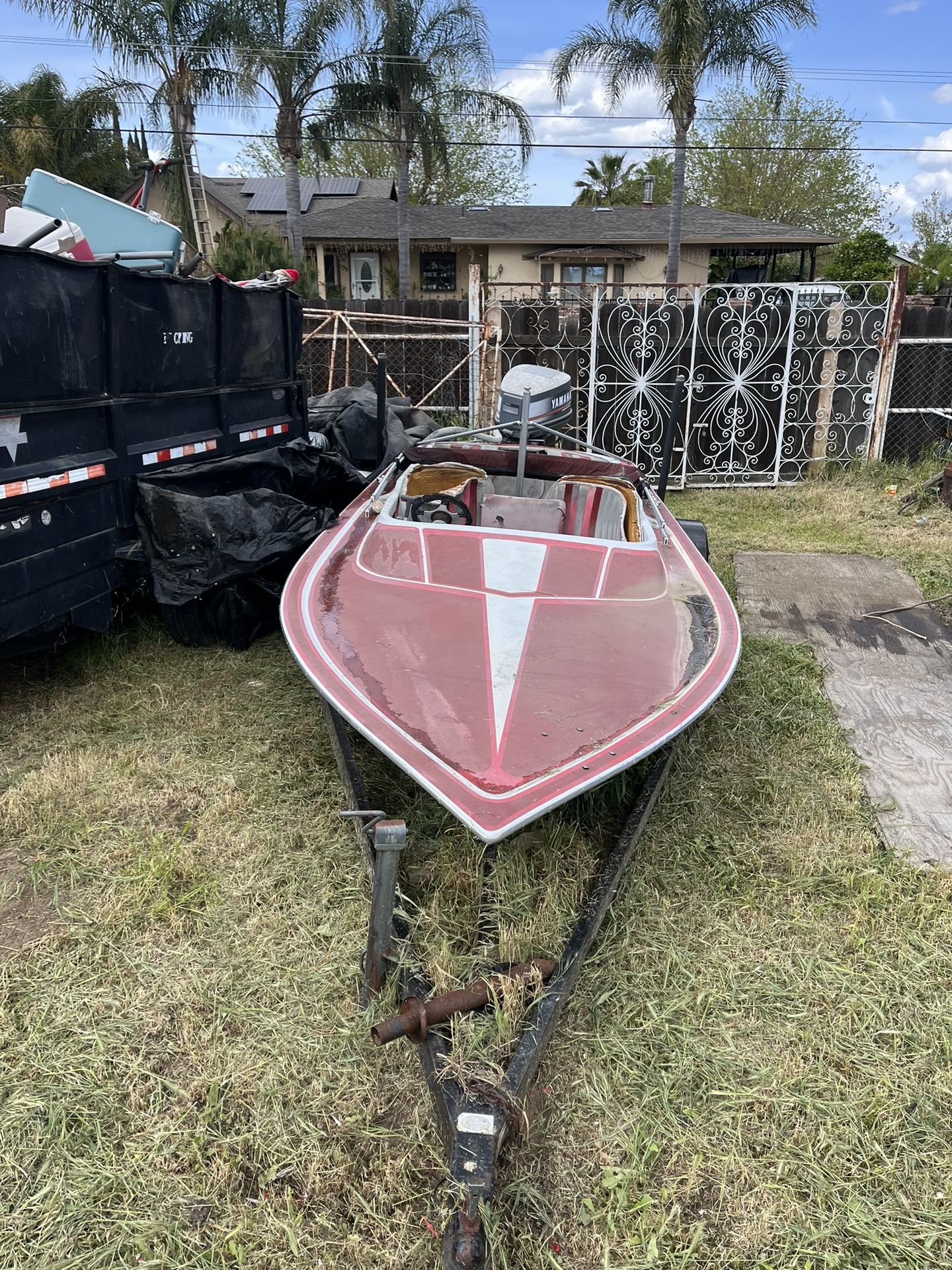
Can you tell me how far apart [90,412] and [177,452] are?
2.39ft

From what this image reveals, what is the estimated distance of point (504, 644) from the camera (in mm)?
3066

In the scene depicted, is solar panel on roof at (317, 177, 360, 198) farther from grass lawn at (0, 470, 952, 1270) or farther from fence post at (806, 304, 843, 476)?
grass lawn at (0, 470, 952, 1270)

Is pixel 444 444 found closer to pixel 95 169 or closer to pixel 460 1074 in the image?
pixel 460 1074

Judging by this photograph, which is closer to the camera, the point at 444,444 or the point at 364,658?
the point at 364,658

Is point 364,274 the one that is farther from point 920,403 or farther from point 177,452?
point 177,452

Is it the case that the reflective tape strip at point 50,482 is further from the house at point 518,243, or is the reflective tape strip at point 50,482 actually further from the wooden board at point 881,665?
the house at point 518,243

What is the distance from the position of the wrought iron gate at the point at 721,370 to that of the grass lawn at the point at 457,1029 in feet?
21.0

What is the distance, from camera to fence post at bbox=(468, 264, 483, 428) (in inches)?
378

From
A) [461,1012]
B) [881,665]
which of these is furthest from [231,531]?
[881,665]

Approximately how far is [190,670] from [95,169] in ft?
81.4

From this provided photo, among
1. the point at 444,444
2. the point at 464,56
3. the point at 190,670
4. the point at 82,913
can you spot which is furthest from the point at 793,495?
the point at 464,56

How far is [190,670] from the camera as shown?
471cm

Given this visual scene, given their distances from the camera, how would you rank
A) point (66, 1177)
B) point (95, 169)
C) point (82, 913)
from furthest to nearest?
point (95, 169) < point (82, 913) < point (66, 1177)

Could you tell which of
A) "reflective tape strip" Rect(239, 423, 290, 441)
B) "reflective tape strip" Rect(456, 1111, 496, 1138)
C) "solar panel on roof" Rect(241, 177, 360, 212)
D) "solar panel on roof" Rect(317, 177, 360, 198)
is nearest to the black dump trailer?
"reflective tape strip" Rect(239, 423, 290, 441)
